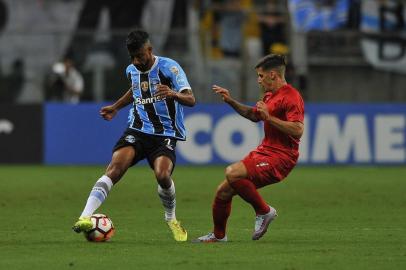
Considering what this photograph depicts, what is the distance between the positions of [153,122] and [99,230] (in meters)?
1.31

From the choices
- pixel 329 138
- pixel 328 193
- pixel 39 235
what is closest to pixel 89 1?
pixel 329 138

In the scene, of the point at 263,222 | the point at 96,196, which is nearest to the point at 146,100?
the point at 96,196

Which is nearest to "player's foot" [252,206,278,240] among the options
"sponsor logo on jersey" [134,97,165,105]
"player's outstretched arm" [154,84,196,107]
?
"player's outstretched arm" [154,84,196,107]

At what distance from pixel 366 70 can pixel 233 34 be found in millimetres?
3485

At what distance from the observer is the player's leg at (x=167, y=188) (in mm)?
10734

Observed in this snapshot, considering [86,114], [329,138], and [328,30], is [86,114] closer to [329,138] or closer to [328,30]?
[329,138]

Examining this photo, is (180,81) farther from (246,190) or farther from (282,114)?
(246,190)

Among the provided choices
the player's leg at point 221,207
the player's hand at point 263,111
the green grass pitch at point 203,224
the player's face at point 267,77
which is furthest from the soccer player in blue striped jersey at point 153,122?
the player's hand at point 263,111

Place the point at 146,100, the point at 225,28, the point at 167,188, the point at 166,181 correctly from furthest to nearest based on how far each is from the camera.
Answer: the point at 225,28, the point at 146,100, the point at 167,188, the point at 166,181

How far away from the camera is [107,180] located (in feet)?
34.9

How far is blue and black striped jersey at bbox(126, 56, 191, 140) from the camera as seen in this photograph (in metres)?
11.0

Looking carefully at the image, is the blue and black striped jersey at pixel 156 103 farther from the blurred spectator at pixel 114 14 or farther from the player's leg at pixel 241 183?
the blurred spectator at pixel 114 14

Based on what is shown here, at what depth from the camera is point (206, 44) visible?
2612cm

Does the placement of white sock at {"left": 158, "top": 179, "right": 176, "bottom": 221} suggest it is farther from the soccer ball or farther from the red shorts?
the red shorts
